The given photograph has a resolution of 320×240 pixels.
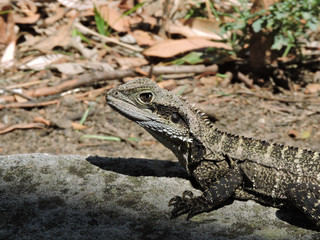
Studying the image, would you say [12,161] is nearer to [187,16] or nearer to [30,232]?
[30,232]

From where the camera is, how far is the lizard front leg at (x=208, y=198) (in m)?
3.41

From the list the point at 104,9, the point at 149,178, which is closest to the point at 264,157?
the point at 149,178

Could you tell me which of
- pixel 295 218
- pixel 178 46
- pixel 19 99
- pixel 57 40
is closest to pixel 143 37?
pixel 178 46

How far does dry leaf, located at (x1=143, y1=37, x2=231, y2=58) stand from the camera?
7339 millimetres

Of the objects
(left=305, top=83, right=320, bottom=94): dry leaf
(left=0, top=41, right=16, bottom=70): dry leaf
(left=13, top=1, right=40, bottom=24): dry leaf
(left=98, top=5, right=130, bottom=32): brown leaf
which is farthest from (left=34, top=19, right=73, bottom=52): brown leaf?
(left=305, top=83, right=320, bottom=94): dry leaf

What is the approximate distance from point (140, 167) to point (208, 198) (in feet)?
3.15

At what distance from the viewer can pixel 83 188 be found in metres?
3.72

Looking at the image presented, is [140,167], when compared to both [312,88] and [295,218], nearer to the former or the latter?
[295,218]

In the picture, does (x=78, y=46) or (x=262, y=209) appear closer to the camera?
(x=262, y=209)

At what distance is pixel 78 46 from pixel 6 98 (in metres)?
1.71

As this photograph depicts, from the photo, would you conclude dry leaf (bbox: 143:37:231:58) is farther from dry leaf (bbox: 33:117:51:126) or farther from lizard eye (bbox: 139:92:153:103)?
lizard eye (bbox: 139:92:153:103)

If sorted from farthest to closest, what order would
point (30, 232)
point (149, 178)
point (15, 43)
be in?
1. point (15, 43)
2. point (149, 178)
3. point (30, 232)

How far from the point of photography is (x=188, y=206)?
341 centimetres

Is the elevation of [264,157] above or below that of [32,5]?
above
